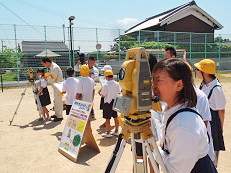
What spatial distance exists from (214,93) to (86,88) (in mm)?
2950

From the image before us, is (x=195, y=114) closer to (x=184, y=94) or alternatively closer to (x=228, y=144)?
(x=184, y=94)

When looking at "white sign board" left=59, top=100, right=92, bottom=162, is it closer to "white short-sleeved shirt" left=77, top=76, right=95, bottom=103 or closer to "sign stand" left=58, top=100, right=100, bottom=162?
"sign stand" left=58, top=100, right=100, bottom=162

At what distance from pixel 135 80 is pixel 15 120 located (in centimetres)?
600

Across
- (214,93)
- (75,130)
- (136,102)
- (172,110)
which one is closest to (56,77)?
(75,130)

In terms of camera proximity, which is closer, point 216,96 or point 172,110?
point 172,110

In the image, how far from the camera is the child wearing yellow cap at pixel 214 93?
270 centimetres

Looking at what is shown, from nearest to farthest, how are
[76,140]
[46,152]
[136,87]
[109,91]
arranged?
[136,87] → [76,140] → [46,152] → [109,91]

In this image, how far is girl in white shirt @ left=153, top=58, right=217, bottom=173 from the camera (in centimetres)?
120

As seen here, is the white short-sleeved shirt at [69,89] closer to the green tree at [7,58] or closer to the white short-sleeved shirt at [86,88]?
the white short-sleeved shirt at [86,88]

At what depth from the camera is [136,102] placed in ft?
4.88

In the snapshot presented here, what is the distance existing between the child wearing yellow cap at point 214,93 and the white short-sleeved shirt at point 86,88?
2757 millimetres

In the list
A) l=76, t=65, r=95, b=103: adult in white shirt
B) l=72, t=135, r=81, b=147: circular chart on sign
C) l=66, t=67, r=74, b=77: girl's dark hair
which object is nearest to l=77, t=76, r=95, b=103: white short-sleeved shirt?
l=76, t=65, r=95, b=103: adult in white shirt

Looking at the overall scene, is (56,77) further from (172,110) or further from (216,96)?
(172,110)

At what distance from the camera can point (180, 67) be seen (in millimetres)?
1309
